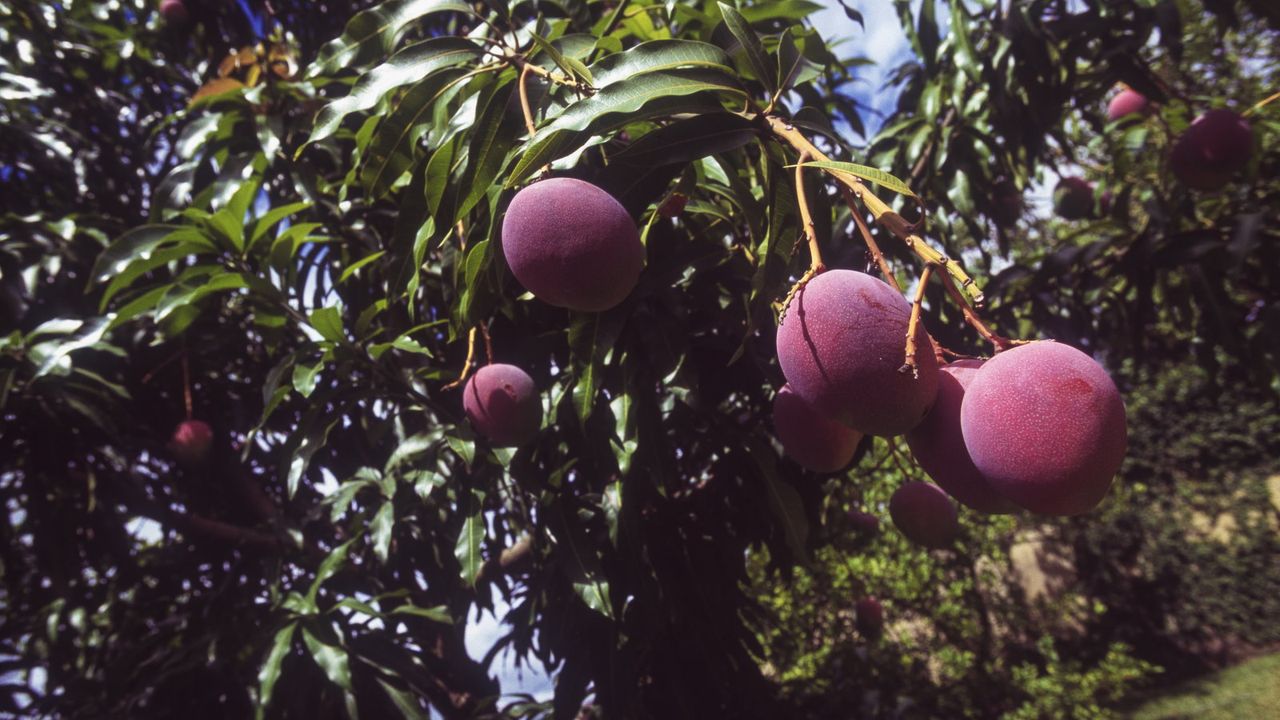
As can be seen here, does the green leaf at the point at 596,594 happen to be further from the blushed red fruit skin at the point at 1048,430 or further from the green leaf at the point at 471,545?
the blushed red fruit skin at the point at 1048,430

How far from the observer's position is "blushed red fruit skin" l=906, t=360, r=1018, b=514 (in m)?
0.67

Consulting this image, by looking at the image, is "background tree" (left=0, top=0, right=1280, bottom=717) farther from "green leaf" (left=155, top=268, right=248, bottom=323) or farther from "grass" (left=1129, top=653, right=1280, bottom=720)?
"grass" (left=1129, top=653, right=1280, bottom=720)

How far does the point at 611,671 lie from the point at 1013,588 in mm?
4925

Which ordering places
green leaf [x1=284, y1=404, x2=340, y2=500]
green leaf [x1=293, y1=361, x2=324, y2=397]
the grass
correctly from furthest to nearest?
the grass → green leaf [x1=284, y1=404, x2=340, y2=500] → green leaf [x1=293, y1=361, x2=324, y2=397]

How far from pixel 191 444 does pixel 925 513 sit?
6.93 ft

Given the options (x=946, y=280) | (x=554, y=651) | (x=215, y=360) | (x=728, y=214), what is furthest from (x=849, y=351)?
(x=215, y=360)

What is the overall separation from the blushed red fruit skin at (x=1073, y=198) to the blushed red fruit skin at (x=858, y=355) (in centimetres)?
292

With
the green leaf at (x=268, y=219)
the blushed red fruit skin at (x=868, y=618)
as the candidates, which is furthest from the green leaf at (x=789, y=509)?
the blushed red fruit skin at (x=868, y=618)

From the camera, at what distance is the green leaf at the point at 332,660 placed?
1.78 m

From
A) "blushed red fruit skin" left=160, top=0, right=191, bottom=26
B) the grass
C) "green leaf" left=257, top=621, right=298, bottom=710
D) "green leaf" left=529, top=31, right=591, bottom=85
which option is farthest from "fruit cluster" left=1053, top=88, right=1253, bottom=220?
the grass

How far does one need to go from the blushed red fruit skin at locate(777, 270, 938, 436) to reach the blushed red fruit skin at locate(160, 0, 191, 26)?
307cm

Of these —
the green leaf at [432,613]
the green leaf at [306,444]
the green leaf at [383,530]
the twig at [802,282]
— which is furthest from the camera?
the green leaf at [432,613]

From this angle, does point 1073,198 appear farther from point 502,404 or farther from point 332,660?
point 332,660

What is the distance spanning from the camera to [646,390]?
Answer: 4.33ft
